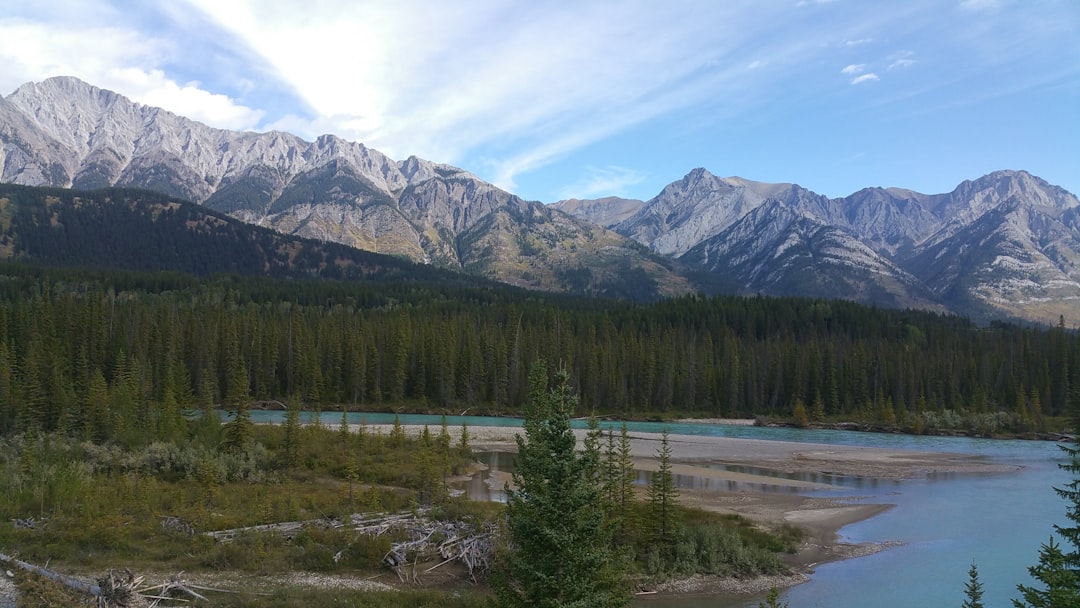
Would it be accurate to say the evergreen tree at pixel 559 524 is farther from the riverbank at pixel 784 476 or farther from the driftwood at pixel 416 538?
the riverbank at pixel 784 476

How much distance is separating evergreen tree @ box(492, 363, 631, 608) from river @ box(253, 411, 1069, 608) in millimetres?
12143

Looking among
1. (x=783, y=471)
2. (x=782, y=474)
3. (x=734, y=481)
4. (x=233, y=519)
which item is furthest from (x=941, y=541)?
(x=233, y=519)

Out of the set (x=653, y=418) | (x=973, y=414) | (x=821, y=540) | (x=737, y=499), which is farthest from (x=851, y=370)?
(x=821, y=540)

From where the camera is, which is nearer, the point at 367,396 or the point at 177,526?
the point at 177,526

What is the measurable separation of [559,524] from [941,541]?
32481mm

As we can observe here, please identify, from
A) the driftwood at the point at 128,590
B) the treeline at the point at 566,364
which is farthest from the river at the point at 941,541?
the treeline at the point at 566,364

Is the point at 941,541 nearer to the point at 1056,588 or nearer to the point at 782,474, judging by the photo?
the point at 782,474

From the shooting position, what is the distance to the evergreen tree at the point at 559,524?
1695 centimetres

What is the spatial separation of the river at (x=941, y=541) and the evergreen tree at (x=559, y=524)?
12.1m

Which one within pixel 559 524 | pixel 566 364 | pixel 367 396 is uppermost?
pixel 566 364

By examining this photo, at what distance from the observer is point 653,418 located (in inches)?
4769

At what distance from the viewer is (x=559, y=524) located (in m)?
17.1

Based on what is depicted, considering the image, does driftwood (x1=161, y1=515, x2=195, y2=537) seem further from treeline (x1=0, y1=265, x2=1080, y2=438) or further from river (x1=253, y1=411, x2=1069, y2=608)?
treeline (x1=0, y1=265, x2=1080, y2=438)

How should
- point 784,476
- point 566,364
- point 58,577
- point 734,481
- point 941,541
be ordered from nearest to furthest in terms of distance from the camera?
point 58,577, point 941,541, point 734,481, point 784,476, point 566,364
